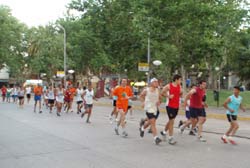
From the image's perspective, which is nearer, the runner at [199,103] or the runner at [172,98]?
the runner at [172,98]

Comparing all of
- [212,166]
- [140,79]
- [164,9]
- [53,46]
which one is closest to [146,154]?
[212,166]

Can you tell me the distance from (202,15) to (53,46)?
36.4m

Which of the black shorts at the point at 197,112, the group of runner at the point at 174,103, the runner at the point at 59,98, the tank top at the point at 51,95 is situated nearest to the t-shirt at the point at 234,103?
the group of runner at the point at 174,103

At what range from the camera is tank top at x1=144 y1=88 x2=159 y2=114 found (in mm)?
→ 10359

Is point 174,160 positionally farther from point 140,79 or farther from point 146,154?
point 140,79

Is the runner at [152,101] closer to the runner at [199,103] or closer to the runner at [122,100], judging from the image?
the runner at [199,103]

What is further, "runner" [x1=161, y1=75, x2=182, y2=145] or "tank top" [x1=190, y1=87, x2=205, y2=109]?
"tank top" [x1=190, y1=87, x2=205, y2=109]

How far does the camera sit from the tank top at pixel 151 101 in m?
10.4

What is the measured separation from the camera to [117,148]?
9359mm

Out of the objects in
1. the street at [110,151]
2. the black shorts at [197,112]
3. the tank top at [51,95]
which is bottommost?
the street at [110,151]

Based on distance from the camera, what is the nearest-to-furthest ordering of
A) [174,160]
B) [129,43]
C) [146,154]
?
[174,160] < [146,154] < [129,43]

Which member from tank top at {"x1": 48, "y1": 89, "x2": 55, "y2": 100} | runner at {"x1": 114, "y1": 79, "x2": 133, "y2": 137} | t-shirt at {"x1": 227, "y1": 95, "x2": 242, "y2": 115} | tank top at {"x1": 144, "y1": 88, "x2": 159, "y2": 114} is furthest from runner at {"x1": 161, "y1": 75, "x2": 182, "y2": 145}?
tank top at {"x1": 48, "y1": 89, "x2": 55, "y2": 100}

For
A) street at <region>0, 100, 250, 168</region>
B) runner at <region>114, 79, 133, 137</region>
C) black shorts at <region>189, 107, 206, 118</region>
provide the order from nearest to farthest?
street at <region>0, 100, 250, 168</region>, black shorts at <region>189, 107, 206, 118</region>, runner at <region>114, 79, 133, 137</region>

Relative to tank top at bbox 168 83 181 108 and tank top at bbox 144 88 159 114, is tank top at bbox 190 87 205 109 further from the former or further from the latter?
tank top at bbox 144 88 159 114
